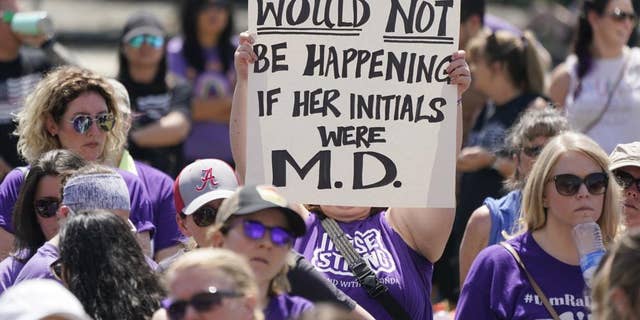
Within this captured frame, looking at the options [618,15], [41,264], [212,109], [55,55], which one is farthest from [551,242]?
[212,109]

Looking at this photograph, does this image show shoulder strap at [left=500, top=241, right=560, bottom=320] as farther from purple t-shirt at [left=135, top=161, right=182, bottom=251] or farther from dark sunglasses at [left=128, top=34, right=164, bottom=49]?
dark sunglasses at [left=128, top=34, right=164, bottom=49]

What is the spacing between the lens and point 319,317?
3.71 metres

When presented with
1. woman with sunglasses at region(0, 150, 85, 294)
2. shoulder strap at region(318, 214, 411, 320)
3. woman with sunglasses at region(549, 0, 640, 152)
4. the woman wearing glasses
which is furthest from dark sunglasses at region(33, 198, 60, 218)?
woman with sunglasses at region(549, 0, 640, 152)

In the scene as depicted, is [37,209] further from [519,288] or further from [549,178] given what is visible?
[549,178]

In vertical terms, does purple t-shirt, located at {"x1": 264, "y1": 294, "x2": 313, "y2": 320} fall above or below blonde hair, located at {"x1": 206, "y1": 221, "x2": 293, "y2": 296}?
below

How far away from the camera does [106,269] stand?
463 centimetres

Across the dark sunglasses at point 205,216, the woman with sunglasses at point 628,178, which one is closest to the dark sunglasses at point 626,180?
the woman with sunglasses at point 628,178

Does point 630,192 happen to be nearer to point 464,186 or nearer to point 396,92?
point 396,92

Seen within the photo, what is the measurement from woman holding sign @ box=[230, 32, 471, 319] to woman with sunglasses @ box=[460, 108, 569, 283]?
1.83 feet

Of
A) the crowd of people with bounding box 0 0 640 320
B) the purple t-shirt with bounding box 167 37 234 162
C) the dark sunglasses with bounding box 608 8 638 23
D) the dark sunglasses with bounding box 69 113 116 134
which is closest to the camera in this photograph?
the crowd of people with bounding box 0 0 640 320

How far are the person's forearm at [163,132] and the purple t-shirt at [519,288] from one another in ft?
12.8

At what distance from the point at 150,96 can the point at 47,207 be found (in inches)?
137

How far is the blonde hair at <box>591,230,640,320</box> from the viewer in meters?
4.04

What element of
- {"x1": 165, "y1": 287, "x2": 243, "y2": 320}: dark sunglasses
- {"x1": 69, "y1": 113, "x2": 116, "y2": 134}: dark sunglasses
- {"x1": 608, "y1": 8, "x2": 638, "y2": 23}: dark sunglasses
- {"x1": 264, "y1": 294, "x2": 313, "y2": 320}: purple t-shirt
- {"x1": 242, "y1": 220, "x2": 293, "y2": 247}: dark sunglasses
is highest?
{"x1": 608, "y1": 8, "x2": 638, "y2": 23}: dark sunglasses
